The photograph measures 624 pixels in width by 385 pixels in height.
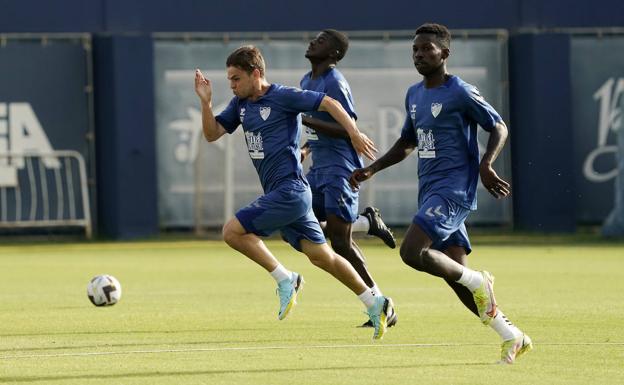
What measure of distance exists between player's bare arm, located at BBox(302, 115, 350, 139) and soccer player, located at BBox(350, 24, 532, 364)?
71.0 inches

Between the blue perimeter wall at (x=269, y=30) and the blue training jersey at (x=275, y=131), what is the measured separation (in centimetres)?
1527

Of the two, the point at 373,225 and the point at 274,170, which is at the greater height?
the point at 274,170

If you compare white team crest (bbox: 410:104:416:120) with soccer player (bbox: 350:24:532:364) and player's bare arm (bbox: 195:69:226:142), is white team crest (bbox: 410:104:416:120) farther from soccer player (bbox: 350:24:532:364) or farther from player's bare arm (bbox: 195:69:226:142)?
player's bare arm (bbox: 195:69:226:142)

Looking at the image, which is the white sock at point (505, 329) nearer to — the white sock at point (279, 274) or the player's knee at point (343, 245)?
the white sock at point (279, 274)

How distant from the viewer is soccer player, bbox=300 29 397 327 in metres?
12.2

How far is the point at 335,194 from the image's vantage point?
484 inches

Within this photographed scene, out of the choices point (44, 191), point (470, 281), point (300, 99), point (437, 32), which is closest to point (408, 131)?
point (437, 32)

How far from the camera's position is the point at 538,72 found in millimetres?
26953

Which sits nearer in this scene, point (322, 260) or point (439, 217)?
point (439, 217)

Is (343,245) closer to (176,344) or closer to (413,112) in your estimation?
(176,344)

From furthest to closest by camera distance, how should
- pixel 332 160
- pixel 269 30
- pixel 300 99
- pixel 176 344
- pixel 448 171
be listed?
1. pixel 269 30
2. pixel 332 160
3. pixel 300 99
4. pixel 176 344
5. pixel 448 171

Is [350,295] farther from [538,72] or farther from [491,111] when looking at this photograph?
[538,72]

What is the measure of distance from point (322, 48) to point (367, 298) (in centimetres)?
274

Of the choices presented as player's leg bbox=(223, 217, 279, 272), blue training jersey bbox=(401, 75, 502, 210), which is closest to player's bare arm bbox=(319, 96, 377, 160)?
blue training jersey bbox=(401, 75, 502, 210)
